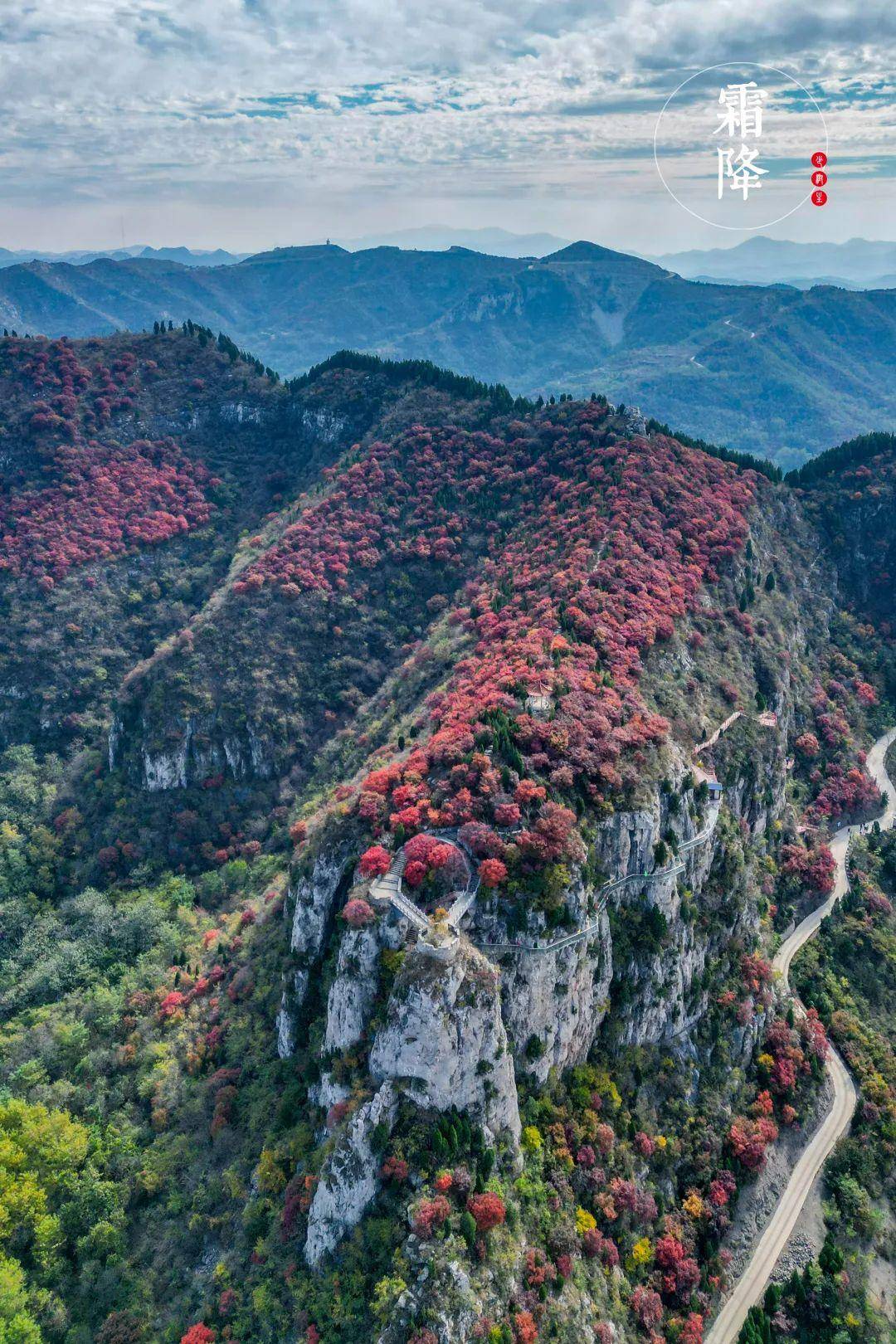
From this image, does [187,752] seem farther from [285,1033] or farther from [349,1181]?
[349,1181]

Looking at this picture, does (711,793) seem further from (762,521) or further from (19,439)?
(19,439)

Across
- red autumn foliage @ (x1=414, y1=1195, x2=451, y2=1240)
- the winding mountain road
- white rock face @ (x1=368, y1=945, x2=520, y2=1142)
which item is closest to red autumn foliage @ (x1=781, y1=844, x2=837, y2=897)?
the winding mountain road

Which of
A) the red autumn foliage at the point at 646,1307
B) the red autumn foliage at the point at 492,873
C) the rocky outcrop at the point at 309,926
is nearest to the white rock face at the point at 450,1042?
the red autumn foliage at the point at 492,873

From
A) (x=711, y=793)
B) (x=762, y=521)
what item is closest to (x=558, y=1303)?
(x=711, y=793)

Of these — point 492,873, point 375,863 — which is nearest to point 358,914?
point 375,863

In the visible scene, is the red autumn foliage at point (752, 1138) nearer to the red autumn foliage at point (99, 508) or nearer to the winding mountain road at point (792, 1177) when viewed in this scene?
the winding mountain road at point (792, 1177)

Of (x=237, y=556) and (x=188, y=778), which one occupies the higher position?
(x=237, y=556)
